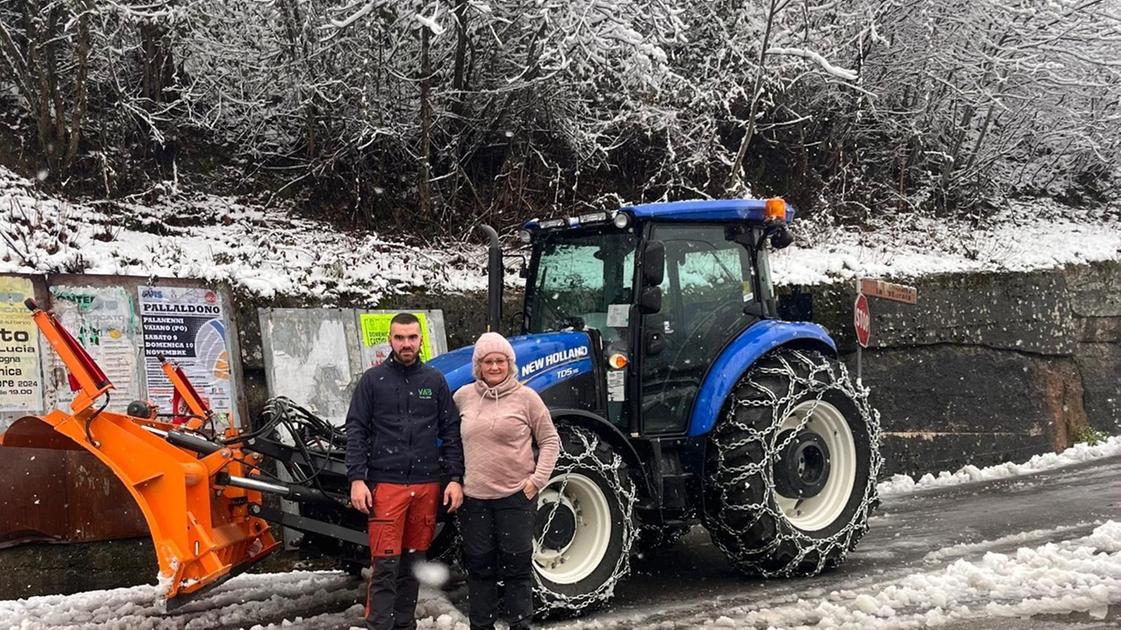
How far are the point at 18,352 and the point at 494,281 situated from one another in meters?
3.01

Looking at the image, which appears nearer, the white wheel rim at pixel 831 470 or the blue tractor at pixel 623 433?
the blue tractor at pixel 623 433

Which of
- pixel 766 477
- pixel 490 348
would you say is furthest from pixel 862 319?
pixel 490 348

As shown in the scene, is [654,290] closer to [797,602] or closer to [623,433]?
[623,433]

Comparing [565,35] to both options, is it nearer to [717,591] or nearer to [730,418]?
[730,418]

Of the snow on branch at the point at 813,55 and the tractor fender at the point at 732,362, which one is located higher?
the snow on branch at the point at 813,55

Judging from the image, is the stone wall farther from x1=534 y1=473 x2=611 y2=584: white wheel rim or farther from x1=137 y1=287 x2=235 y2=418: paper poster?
x1=137 y1=287 x2=235 y2=418: paper poster

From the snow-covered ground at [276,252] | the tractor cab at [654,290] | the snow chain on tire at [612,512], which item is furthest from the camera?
the snow-covered ground at [276,252]

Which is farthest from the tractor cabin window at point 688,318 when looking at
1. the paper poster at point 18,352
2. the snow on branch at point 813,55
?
the snow on branch at point 813,55

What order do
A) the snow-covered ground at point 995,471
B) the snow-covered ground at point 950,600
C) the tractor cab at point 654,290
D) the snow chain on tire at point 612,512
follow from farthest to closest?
1. the snow-covered ground at point 995,471
2. the tractor cab at point 654,290
3. the snow chain on tire at point 612,512
4. the snow-covered ground at point 950,600

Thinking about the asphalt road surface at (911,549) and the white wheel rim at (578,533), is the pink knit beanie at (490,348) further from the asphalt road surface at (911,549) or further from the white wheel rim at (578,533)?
the asphalt road surface at (911,549)

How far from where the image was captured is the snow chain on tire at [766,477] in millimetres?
5805

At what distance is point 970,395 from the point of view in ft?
34.1

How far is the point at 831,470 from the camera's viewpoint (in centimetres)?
646

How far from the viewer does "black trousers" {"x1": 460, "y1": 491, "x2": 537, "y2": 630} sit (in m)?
4.53
